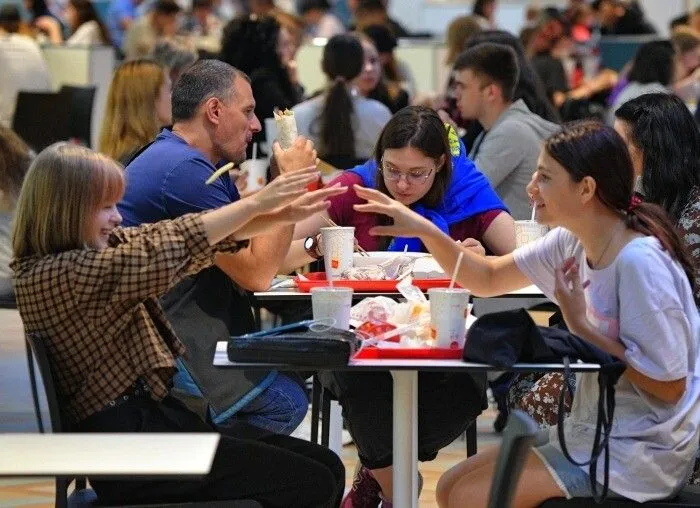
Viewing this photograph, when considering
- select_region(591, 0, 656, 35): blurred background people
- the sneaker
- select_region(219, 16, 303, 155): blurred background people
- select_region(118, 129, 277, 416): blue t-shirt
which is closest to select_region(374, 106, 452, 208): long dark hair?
select_region(118, 129, 277, 416): blue t-shirt

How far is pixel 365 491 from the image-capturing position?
12.9 feet

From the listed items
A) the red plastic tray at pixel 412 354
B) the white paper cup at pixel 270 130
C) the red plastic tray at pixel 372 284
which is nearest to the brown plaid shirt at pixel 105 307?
the red plastic tray at pixel 412 354

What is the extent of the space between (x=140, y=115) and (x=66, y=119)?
2772 mm

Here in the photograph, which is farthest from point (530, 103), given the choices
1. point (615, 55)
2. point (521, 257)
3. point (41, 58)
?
point (615, 55)

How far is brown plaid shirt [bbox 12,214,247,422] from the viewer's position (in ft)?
9.13

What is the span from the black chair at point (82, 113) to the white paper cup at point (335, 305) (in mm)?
5175

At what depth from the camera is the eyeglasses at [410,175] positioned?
4094 millimetres

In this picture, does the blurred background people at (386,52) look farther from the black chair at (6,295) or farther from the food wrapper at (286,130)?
the food wrapper at (286,130)

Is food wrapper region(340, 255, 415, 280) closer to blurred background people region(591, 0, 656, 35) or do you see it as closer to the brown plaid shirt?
the brown plaid shirt

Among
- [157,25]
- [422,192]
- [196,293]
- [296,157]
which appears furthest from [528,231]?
[157,25]

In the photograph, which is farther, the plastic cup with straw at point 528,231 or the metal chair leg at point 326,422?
the metal chair leg at point 326,422

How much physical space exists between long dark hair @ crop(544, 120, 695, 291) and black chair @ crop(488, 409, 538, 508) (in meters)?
0.79

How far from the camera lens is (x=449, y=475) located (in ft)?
10.3

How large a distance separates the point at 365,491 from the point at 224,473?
3.39 feet
